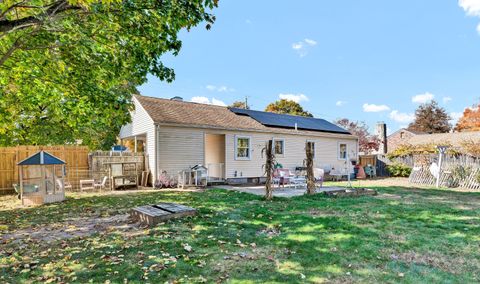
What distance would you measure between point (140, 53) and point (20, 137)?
13027 mm

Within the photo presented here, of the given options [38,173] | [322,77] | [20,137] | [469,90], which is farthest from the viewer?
[469,90]

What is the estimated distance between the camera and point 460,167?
13828mm

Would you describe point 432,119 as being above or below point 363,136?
above

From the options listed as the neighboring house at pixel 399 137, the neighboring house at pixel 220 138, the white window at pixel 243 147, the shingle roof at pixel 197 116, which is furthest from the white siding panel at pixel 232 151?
the neighboring house at pixel 399 137

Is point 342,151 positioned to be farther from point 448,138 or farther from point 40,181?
point 448,138

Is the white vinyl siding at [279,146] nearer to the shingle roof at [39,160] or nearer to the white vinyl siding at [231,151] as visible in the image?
the white vinyl siding at [231,151]

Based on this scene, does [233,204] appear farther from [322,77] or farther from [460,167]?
[322,77]

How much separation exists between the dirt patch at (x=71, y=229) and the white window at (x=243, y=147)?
381 inches

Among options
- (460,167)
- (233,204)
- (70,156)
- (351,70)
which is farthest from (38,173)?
(351,70)

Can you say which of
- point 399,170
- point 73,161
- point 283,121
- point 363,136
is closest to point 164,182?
point 73,161

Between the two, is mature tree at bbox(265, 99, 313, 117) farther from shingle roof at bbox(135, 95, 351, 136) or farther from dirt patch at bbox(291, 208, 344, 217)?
dirt patch at bbox(291, 208, 344, 217)

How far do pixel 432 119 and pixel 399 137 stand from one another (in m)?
5.19

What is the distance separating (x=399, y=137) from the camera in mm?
42531

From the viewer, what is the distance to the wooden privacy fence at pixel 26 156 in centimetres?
1239
